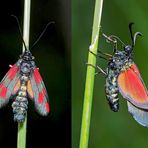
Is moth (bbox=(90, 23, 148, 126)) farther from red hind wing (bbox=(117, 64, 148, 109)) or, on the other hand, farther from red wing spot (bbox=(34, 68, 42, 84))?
red wing spot (bbox=(34, 68, 42, 84))

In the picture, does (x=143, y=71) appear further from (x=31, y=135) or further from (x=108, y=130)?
(x=31, y=135)

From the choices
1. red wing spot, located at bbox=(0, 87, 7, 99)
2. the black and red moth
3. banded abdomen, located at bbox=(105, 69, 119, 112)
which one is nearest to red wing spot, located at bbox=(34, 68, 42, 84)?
the black and red moth

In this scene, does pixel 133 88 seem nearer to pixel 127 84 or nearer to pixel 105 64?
pixel 127 84

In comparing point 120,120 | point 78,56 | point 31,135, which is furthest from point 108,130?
point 31,135

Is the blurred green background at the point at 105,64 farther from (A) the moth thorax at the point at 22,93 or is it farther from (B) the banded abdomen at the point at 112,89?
(A) the moth thorax at the point at 22,93

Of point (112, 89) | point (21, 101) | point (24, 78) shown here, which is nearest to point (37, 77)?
point (24, 78)

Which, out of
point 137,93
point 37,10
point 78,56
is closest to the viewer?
point 137,93
